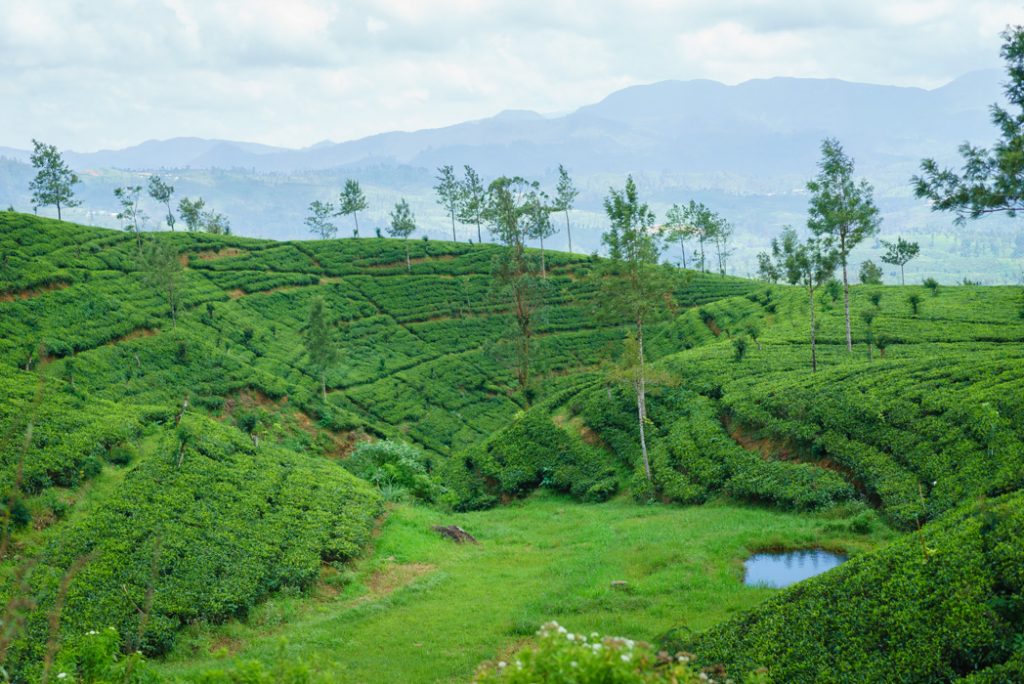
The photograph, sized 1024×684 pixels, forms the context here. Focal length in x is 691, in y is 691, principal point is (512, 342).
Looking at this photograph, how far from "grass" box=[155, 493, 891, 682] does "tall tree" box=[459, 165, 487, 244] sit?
222 feet

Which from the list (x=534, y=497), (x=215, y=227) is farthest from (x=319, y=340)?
(x=215, y=227)

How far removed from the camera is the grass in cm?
1557

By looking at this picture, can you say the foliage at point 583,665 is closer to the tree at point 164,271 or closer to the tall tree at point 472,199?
the tree at point 164,271

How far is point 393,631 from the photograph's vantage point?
17.0 m

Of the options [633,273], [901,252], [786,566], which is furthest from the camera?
[901,252]

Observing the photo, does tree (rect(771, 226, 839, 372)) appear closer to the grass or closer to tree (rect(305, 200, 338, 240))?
the grass

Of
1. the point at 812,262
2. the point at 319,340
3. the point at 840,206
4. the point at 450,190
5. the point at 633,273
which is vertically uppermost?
the point at 450,190

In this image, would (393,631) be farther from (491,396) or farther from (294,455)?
(491,396)

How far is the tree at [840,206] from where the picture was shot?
116 ft

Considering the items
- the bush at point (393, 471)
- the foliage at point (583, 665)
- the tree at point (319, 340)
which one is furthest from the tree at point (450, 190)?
the foliage at point (583, 665)

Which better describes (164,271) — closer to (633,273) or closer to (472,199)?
(633,273)

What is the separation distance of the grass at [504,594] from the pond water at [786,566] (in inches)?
13.3

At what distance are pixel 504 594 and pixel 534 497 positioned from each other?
1353 cm

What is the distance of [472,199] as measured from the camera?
3799 inches
